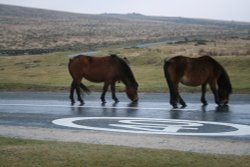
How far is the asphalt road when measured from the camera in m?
11.5

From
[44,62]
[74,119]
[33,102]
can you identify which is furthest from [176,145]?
[44,62]

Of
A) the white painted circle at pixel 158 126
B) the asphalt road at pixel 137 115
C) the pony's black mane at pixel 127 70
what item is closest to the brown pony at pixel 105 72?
the pony's black mane at pixel 127 70

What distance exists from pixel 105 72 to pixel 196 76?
12.5ft

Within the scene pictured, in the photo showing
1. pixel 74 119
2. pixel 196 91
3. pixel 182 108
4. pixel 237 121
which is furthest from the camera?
pixel 196 91

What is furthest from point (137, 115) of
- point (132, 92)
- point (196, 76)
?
point (132, 92)

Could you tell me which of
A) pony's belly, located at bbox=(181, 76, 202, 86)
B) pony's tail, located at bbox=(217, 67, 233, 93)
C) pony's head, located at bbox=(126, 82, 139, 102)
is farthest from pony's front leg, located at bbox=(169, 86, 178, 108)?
pony's head, located at bbox=(126, 82, 139, 102)

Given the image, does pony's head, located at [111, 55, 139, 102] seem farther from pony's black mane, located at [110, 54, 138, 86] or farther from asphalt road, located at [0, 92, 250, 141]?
asphalt road, located at [0, 92, 250, 141]

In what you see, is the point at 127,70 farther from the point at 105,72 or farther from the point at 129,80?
the point at 105,72

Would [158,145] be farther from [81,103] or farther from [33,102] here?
[33,102]

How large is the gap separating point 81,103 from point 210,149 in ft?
28.4

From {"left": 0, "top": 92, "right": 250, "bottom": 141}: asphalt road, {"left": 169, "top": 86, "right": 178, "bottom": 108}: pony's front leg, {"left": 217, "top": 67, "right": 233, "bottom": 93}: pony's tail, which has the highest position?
{"left": 217, "top": 67, "right": 233, "bottom": 93}: pony's tail

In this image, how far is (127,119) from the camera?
13039 mm

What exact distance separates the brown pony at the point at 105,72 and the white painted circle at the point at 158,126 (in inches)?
162

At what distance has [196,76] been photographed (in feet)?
50.4
